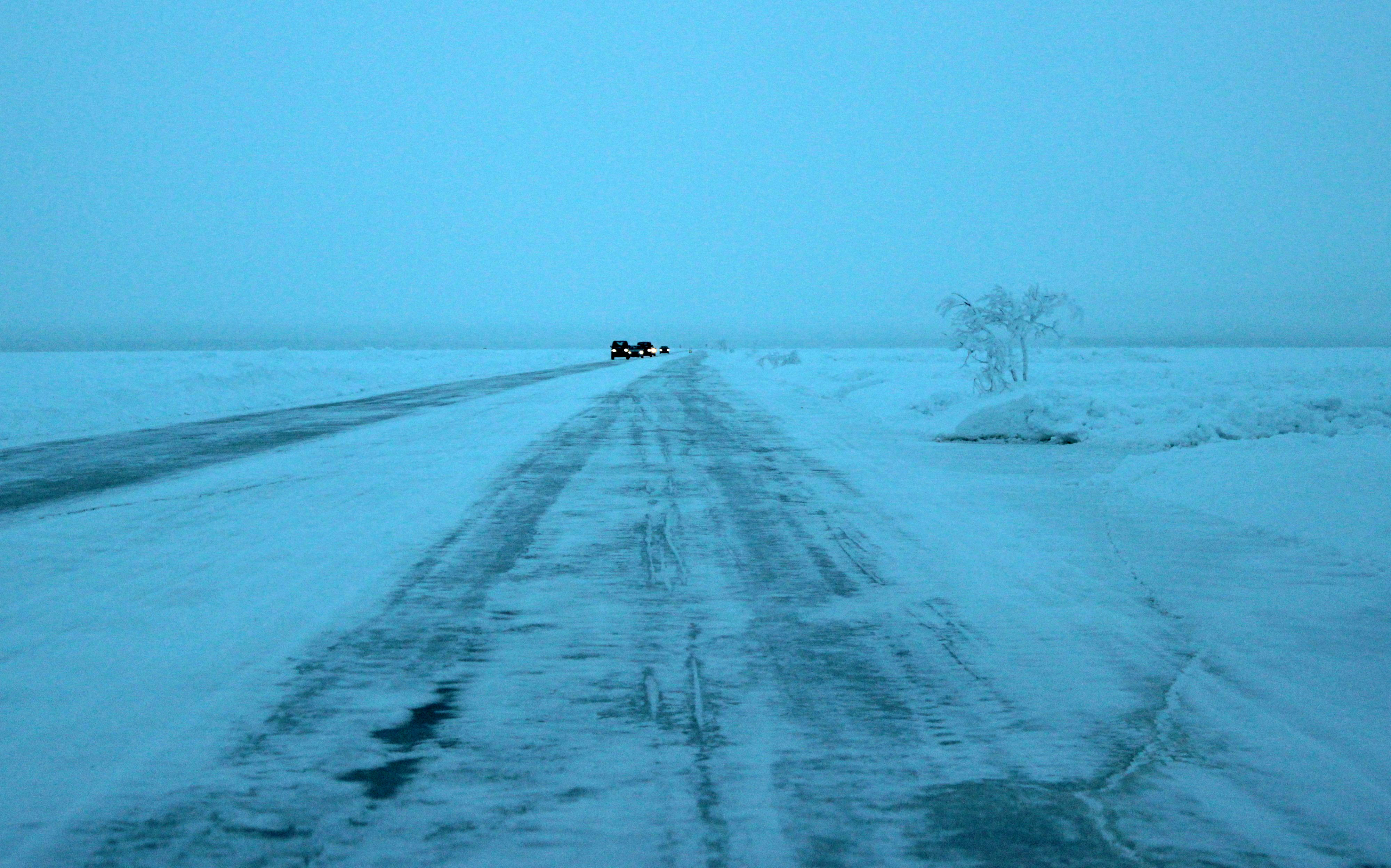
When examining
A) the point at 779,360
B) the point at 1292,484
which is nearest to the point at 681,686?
the point at 1292,484

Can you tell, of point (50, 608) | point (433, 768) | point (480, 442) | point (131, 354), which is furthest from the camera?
point (131, 354)

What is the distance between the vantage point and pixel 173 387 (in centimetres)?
2612

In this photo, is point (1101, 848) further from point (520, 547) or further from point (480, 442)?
point (480, 442)

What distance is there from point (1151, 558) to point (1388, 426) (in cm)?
1202

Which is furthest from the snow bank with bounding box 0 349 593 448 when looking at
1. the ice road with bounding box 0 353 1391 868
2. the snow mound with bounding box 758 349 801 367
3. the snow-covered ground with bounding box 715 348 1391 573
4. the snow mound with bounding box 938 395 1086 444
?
the snow mound with bounding box 758 349 801 367

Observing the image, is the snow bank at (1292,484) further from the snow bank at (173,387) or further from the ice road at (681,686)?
the snow bank at (173,387)

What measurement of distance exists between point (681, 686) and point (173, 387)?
84.2ft

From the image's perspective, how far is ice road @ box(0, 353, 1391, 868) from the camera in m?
3.16

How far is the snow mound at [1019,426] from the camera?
16250 millimetres

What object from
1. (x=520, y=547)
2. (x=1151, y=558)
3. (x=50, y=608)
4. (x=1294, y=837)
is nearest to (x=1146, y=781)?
(x=1294, y=837)

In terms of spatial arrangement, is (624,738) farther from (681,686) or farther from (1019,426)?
(1019,426)

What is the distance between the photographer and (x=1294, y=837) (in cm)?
313

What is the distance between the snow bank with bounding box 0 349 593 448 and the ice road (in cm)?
1117

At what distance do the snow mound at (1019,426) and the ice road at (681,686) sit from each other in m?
6.78
